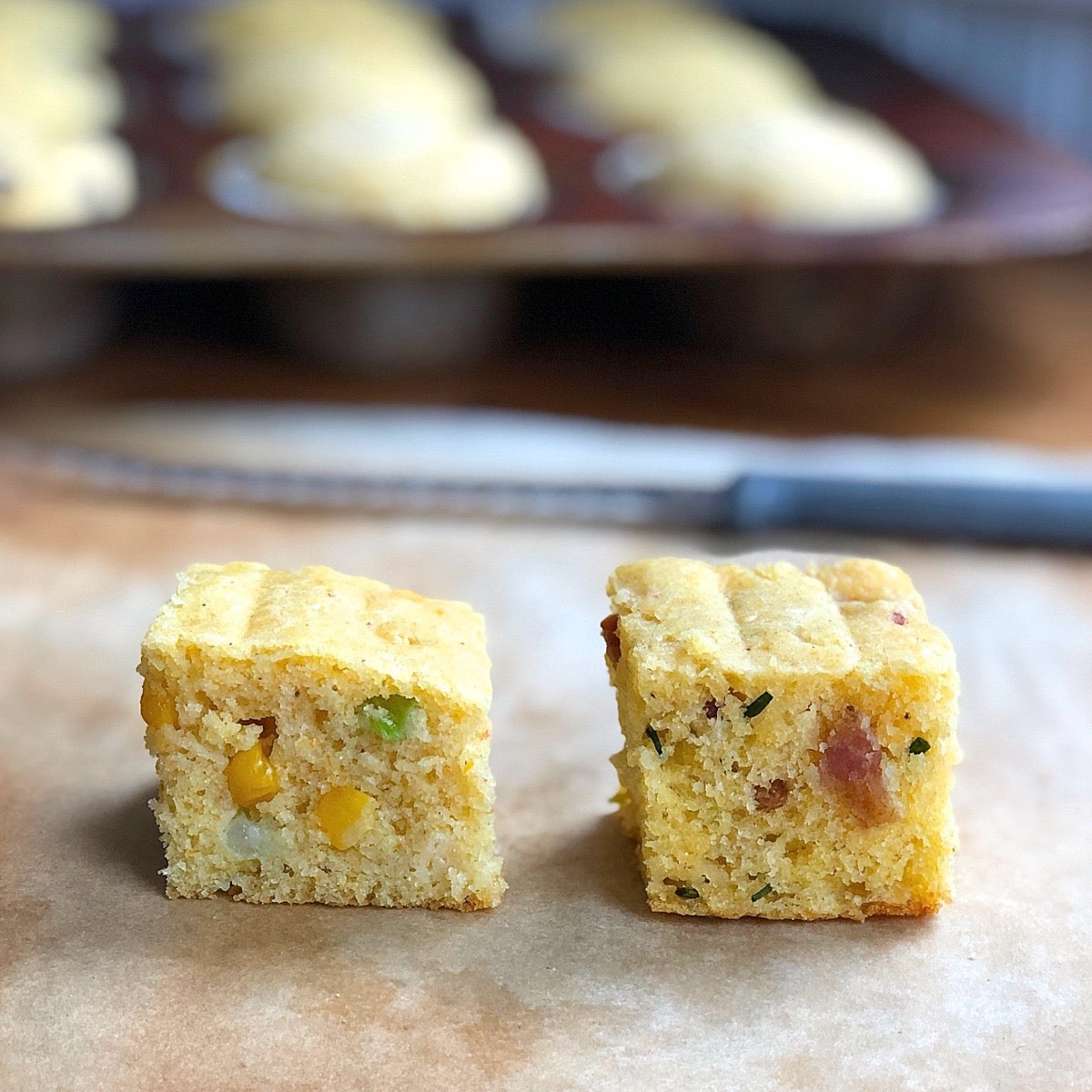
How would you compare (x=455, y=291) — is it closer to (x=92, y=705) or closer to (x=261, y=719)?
(x=92, y=705)

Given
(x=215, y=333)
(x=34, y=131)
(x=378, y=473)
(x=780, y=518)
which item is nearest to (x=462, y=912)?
(x=780, y=518)

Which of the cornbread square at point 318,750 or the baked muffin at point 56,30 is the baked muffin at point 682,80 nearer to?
the baked muffin at point 56,30

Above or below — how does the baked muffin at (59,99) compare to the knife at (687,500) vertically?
above

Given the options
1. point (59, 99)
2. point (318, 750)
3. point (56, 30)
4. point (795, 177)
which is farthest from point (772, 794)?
point (56, 30)

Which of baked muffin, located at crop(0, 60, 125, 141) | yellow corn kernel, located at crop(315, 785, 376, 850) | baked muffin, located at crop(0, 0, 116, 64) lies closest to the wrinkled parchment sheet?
Result: yellow corn kernel, located at crop(315, 785, 376, 850)

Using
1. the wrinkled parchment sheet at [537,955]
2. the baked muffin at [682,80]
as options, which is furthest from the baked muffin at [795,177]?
the wrinkled parchment sheet at [537,955]
